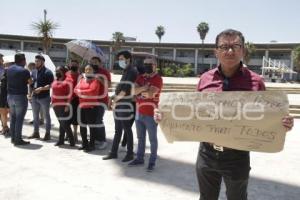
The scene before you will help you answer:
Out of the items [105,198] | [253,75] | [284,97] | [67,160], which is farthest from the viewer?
[67,160]

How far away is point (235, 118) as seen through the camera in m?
2.47

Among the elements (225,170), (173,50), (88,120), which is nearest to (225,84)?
(225,170)

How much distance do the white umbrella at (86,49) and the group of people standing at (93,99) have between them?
2.78 feet

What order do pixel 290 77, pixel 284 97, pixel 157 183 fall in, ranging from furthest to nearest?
pixel 290 77 → pixel 157 183 → pixel 284 97

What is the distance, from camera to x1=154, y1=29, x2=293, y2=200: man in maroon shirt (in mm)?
2422

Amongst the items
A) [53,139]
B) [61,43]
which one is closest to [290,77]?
[61,43]

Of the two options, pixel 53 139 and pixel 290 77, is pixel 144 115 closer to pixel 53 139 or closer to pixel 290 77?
pixel 53 139

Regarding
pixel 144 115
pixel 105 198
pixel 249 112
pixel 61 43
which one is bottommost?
pixel 105 198

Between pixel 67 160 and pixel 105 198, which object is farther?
pixel 67 160

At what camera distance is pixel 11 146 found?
684 centimetres

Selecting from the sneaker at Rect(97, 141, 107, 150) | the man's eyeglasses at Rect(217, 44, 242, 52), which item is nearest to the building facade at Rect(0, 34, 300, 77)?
the sneaker at Rect(97, 141, 107, 150)

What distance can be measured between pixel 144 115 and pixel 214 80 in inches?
103

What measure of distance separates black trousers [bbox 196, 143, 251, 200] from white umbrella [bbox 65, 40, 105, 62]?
5334mm

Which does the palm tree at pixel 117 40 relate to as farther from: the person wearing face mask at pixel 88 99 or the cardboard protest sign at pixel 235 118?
the cardboard protest sign at pixel 235 118
